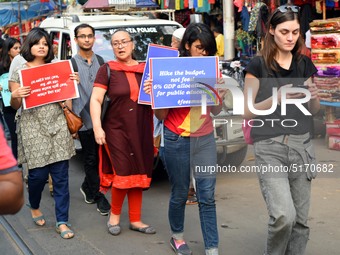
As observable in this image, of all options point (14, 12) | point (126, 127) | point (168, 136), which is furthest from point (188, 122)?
point (14, 12)

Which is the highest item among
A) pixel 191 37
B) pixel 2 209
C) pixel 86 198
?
pixel 191 37

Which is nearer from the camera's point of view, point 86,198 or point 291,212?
point 291,212

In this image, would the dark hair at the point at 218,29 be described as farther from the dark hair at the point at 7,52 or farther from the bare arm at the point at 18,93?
the bare arm at the point at 18,93

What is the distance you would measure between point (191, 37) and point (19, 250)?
235 centimetres

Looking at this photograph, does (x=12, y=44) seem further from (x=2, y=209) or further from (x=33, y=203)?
(x=2, y=209)

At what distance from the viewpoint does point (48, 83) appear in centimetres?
622

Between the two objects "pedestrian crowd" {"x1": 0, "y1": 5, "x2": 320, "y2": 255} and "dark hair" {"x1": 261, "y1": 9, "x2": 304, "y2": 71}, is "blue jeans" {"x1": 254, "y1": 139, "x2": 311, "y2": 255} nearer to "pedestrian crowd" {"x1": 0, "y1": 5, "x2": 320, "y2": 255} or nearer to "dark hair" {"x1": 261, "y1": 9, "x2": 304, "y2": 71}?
"pedestrian crowd" {"x1": 0, "y1": 5, "x2": 320, "y2": 255}

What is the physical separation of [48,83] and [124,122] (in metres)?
0.83

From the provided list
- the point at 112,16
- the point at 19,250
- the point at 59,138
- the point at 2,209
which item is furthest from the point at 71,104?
the point at 2,209

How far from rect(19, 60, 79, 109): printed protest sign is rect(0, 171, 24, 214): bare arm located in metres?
3.68

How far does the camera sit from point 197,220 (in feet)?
21.6

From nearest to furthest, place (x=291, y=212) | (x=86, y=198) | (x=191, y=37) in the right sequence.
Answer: (x=291, y=212)
(x=191, y=37)
(x=86, y=198)

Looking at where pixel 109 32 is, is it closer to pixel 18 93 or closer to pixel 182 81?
pixel 18 93

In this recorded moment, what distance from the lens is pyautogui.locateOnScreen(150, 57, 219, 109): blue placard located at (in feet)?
17.5
